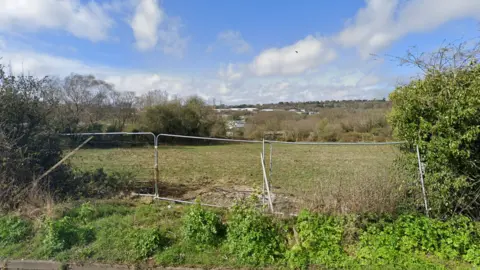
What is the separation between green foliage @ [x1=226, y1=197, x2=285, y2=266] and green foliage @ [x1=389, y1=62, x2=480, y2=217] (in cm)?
286

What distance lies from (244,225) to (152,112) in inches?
966

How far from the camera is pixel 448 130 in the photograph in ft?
13.4

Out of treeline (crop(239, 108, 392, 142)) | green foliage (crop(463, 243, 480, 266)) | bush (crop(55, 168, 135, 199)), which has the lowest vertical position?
green foliage (crop(463, 243, 480, 266))

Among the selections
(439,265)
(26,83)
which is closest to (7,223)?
(26,83)

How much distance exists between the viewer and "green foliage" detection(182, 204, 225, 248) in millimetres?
3918

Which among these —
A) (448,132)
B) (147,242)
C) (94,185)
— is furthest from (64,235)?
(448,132)

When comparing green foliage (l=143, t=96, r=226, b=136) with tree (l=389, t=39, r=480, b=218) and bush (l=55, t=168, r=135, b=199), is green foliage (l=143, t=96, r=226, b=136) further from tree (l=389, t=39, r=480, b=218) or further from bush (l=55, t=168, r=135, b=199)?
tree (l=389, t=39, r=480, b=218)

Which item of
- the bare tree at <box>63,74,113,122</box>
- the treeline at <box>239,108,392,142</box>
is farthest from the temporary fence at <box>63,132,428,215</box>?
the treeline at <box>239,108,392,142</box>

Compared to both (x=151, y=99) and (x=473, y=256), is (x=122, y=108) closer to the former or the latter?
(x=151, y=99)

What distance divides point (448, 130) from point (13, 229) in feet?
24.4

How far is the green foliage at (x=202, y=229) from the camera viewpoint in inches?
154

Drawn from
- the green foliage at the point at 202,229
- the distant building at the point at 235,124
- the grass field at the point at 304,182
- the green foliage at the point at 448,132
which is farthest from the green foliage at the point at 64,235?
the distant building at the point at 235,124

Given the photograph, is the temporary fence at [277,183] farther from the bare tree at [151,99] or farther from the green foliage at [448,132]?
the bare tree at [151,99]

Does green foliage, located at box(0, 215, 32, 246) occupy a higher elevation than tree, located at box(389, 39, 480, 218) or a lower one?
lower
